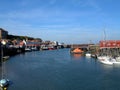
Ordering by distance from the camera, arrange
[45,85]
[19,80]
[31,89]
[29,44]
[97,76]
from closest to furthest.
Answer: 1. [31,89]
2. [45,85]
3. [19,80]
4. [97,76]
5. [29,44]

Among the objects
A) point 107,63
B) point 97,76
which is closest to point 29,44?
point 107,63

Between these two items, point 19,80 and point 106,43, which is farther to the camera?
point 106,43

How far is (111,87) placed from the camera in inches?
890

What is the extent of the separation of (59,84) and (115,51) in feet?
111

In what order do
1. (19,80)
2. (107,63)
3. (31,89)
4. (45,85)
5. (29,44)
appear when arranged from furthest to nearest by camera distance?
(29,44), (107,63), (19,80), (45,85), (31,89)

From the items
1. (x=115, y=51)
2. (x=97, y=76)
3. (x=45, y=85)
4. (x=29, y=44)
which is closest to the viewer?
(x=45, y=85)

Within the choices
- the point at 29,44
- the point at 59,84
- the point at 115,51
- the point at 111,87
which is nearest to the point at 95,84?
the point at 111,87

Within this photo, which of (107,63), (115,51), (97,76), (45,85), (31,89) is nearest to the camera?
(31,89)

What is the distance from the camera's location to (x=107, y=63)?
3850 centimetres

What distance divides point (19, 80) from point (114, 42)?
36.7 m

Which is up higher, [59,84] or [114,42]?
[114,42]

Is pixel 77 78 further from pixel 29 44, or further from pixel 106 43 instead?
pixel 29 44

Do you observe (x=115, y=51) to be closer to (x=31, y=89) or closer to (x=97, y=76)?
(x=97, y=76)

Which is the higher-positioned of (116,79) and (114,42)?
(114,42)
